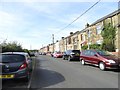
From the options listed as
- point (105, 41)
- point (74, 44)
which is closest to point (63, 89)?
point (105, 41)

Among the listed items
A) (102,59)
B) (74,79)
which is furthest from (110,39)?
(74,79)

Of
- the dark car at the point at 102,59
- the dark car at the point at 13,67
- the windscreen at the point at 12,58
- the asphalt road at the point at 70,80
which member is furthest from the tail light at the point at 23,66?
the dark car at the point at 102,59

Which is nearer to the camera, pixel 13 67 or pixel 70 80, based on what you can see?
pixel 13 67

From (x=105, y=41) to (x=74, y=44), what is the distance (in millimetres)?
32790

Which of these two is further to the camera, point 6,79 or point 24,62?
point 24,62

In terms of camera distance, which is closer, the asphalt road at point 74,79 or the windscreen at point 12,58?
the asphalt road at point 74,79

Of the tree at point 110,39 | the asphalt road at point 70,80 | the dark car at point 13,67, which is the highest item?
the tree at point 110,39

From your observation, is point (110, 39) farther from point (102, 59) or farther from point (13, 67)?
point (13, 67)

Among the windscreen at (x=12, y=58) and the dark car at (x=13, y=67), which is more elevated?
the windscreen at (x=12, y=58)

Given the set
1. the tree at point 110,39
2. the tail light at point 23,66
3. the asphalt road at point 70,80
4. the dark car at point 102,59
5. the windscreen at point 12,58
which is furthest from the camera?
the tree at point 110,39

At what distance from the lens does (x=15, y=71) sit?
403 inches

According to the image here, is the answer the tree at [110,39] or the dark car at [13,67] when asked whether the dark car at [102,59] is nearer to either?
the dark car at [13,67]

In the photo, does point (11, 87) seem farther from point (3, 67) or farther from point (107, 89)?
point (107, 89)

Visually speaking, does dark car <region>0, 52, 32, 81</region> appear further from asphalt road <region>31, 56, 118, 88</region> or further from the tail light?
asphalt road <region>31, 56, 118, 88</region>
